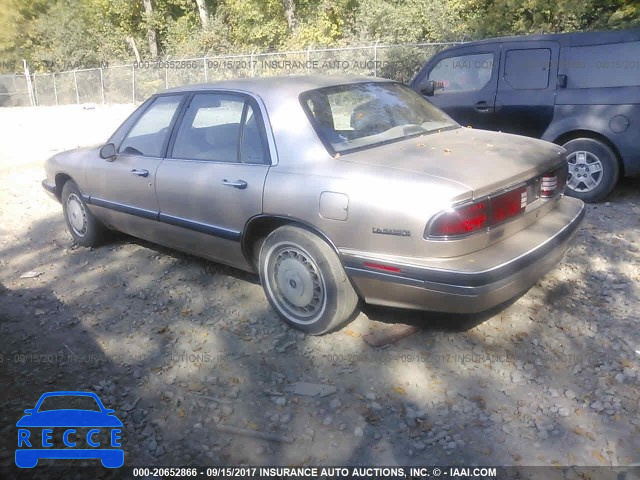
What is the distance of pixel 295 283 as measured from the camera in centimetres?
365

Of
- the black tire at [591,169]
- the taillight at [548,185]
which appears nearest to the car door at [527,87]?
the black tire at [591,169]

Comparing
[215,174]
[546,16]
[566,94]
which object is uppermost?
[546,16]

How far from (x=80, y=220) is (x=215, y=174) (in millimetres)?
2348

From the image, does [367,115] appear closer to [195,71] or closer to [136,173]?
[136,173]

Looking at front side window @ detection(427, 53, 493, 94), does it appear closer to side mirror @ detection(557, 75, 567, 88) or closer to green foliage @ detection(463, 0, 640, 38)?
side mirror @ detection(557, 75, 567, 88)

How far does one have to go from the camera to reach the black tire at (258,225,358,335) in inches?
134

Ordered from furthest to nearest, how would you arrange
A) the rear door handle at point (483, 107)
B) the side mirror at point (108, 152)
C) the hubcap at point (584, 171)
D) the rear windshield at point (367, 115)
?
the rear door handle at point (483, 107), the hubcap at point (584, 171), the side mirror at point (108, 152), the rear windshield at point (367, 115)

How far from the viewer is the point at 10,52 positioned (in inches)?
1487

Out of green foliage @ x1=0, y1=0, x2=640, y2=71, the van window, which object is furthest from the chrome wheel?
green foliage @ x1=0, y1=0, x2=640, y2=71

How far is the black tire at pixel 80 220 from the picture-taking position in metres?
5.46

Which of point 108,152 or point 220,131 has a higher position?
point 220,131

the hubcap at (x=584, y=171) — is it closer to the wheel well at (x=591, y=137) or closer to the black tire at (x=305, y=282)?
the wheel well at (x=591, y=137)

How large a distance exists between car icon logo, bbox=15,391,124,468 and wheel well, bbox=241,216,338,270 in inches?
53.5

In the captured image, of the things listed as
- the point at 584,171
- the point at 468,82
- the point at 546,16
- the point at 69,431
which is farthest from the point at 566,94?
the point at 546,16
